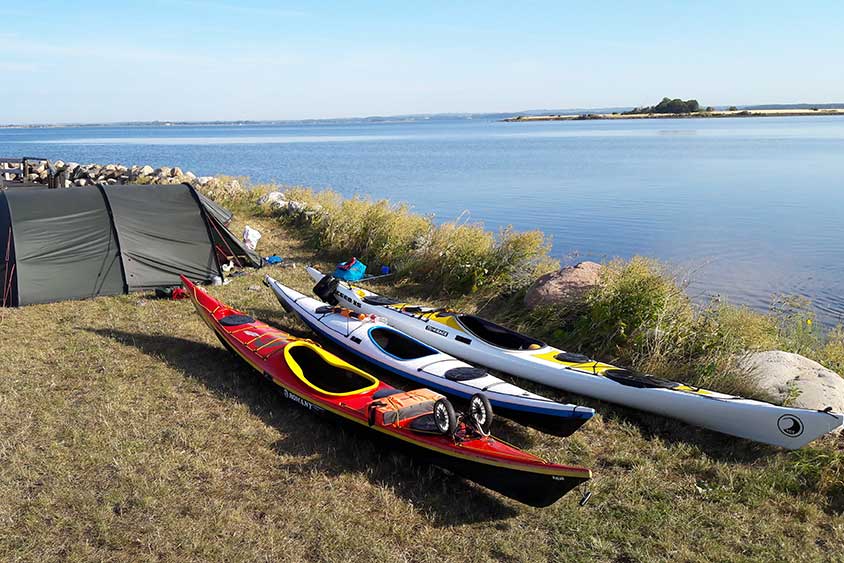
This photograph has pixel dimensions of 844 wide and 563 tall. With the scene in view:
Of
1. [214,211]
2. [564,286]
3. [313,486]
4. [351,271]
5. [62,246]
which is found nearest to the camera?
[313,486]

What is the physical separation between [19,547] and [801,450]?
21.6ft

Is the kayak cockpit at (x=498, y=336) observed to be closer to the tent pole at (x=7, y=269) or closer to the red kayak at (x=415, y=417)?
the red kayak at (x=415, y=417)

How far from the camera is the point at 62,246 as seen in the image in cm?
1063

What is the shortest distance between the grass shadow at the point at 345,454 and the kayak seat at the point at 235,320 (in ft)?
1.67

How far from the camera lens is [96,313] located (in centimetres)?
992

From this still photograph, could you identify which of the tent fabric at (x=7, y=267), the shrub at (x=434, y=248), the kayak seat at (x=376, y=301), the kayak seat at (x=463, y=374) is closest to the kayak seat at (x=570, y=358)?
the kayak seat at (x=463, y=374)

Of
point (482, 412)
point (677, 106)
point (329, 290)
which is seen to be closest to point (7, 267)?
point (329, 290)

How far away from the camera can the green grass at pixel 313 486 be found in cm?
477

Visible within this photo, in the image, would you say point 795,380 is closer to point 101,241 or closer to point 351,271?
point 351,271

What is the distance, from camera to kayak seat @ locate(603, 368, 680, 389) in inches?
269

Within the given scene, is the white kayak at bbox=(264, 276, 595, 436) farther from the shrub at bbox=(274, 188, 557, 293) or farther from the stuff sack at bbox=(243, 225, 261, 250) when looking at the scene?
the stuff sack at bbox=(243, 225, 261, 250)

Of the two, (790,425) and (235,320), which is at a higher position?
(235,320)

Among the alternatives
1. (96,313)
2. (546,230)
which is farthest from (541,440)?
(546,230)

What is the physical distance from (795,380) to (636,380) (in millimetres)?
1722
